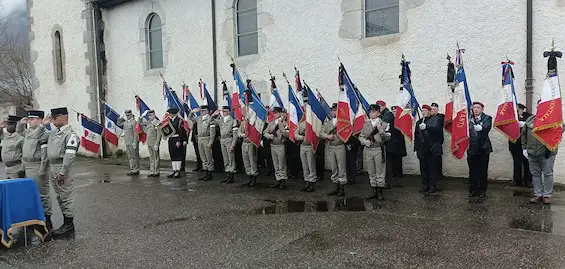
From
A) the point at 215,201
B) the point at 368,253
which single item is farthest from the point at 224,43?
the point at 368,253

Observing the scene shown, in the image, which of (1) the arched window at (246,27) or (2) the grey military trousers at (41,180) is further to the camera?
(1) the arched window at (246,27)

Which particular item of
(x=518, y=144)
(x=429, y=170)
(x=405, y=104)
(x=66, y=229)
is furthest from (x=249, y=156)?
(x=518, y=144)

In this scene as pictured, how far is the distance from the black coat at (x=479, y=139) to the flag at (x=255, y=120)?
434 cm

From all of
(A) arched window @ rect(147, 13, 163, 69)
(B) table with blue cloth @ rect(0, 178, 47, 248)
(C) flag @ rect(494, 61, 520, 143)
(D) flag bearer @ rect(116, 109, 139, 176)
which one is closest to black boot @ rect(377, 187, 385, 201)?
(C) flag @ rect(494, 61, 520, 143)

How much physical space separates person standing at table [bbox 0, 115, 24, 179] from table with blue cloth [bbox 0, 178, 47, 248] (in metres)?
1.44

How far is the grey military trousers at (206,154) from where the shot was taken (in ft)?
36.6

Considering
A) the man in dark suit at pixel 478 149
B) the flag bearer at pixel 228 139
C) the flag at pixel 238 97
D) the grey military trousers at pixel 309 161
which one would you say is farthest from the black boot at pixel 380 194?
the flag at pixel 238 97

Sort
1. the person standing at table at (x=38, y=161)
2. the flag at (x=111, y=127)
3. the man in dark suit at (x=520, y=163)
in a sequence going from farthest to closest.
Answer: the flag at (x=111, y=127)
the man in dark suit at (x=520, y=163)
the person standing at table at (x=38, y=161)

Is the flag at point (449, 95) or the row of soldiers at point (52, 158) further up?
the flag at point (449, 95)

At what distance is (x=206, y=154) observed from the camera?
11266mm

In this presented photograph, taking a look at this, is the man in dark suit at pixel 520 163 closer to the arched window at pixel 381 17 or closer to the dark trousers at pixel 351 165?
the dark trousers at pixel 351 165

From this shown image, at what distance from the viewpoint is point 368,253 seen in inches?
199

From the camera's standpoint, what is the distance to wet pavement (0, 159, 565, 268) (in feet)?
16.1

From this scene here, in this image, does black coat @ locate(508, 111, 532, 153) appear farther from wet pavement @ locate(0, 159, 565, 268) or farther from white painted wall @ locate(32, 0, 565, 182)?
wet pavement @ locate(0, 159, 565, 268)
